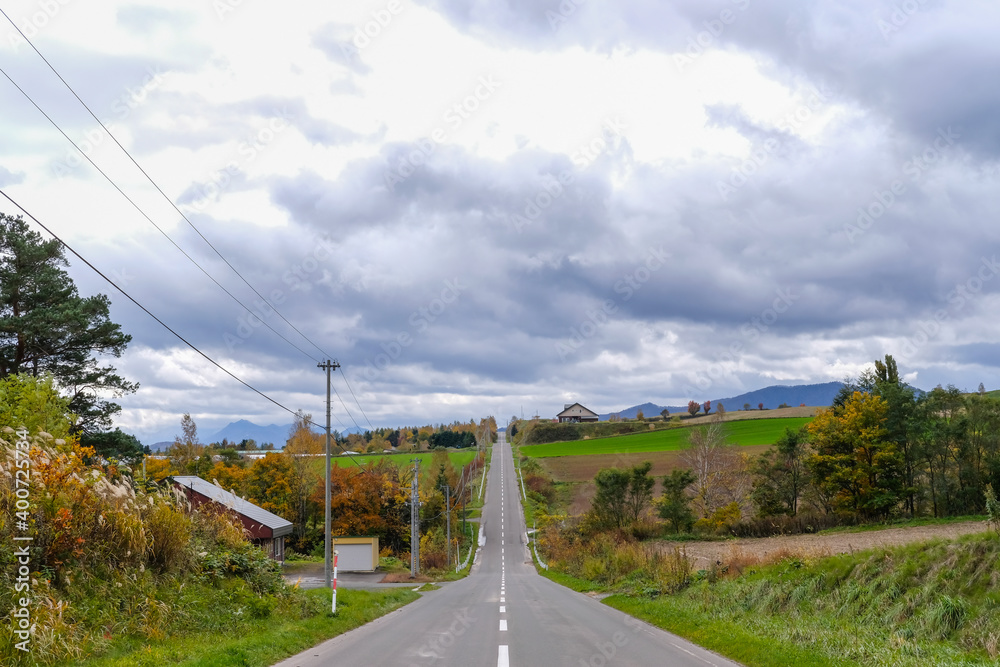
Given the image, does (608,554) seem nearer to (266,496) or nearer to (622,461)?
(266,496)

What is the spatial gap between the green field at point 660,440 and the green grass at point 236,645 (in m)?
85.9

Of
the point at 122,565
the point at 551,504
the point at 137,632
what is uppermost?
the point at 122,565

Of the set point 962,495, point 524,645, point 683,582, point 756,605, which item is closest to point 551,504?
point 962,495

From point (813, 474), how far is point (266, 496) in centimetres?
5097

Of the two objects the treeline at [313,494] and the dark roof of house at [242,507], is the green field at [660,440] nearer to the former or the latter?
the treeline at [313,494]

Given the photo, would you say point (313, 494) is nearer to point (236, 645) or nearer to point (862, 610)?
point (236, 645)

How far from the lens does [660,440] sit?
118188 millimetres

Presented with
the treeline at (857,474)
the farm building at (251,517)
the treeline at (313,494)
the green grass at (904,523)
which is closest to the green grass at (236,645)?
the farm building at (251,517)

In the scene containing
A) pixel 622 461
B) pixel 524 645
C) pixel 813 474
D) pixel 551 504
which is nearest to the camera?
pixel 524 645

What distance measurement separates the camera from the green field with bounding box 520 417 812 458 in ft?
335

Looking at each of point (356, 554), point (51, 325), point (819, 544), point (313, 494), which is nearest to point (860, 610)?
point (819, 544)

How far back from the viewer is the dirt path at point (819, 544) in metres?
21.7

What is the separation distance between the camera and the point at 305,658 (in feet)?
36.6

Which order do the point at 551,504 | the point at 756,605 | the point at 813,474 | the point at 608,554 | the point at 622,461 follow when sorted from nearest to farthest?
1. the point at 756,605
2. the point at 608,554
3. the point at 813,474
4. the point at 551,504
5. the point at 622,461
